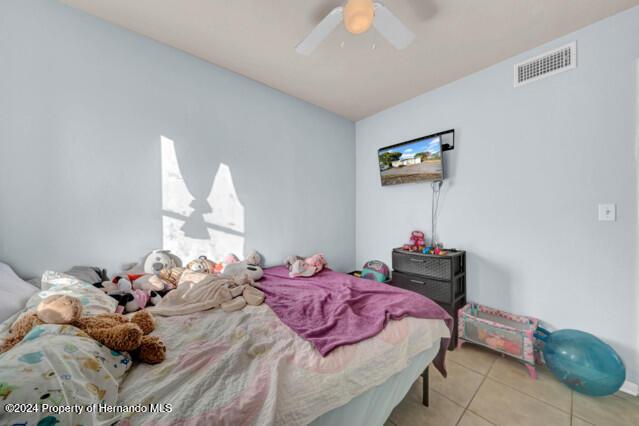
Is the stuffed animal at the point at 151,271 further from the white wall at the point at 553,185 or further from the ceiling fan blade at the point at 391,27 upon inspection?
the white wall at the point at 553,185

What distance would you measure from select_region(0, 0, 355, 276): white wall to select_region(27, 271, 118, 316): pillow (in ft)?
1.36

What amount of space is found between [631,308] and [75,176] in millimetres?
4020

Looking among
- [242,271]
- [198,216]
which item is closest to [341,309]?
[242,271]

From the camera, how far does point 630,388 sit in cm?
157

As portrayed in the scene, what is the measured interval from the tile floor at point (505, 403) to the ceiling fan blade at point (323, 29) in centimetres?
243

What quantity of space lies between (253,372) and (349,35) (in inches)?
91.7

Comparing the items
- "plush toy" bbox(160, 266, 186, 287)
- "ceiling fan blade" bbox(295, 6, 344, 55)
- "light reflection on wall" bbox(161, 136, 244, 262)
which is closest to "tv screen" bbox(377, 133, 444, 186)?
"ceiling fan blade" bbox(295, 6, 344, 55)

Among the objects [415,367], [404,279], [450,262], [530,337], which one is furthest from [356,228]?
[415,367]

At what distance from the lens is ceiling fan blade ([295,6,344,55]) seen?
1.41m

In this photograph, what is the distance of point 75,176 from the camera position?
165 cm

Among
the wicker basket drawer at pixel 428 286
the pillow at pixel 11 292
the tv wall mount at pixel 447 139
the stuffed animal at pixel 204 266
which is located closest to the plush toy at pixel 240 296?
the stuffed animal at pixel 204 266

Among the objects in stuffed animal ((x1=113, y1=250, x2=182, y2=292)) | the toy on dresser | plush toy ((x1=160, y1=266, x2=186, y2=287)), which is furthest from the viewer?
the toy on dresser

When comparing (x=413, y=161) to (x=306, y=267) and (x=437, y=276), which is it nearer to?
(x=437, y=276)

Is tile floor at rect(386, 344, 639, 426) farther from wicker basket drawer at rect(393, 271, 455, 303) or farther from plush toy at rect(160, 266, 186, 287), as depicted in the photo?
plush toy at rect(160, 266, 186, 287)
